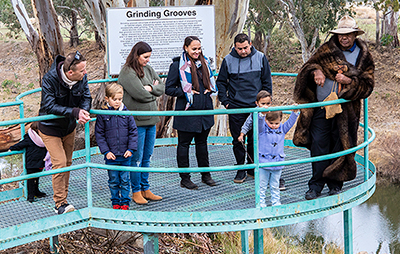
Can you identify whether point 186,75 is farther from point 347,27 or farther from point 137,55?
point 347,27

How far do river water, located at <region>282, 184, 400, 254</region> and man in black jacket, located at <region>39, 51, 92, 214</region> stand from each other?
8151 mm

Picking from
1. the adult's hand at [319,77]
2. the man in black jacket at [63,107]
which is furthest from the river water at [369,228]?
the man in black jacket at [63,107]

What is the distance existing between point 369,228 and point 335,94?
31.8ft

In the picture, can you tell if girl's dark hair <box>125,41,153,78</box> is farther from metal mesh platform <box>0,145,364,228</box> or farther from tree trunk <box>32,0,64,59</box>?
tree trunk <box>32,0,64,59</box>

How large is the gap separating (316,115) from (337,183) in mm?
756

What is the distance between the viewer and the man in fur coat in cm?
490

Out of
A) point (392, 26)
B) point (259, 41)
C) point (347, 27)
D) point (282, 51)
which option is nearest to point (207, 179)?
point (347, 27)

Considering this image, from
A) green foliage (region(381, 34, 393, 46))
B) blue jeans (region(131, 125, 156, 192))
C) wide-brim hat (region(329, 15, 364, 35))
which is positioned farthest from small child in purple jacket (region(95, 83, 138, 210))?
green foliage (region(381, 34, 393, 46))

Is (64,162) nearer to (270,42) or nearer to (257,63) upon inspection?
(257,63)

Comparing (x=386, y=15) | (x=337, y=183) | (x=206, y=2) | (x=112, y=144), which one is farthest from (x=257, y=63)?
(x=386, y=15)

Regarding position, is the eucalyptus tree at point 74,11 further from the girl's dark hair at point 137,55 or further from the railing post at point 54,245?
the girl's dark hair at point 137,55

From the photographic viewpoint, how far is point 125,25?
6.89 metres

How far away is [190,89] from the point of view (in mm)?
5254

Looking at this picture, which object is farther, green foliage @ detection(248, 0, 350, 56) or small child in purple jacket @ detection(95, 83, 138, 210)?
green foliage @ detection(248, 0, 350, 56)
